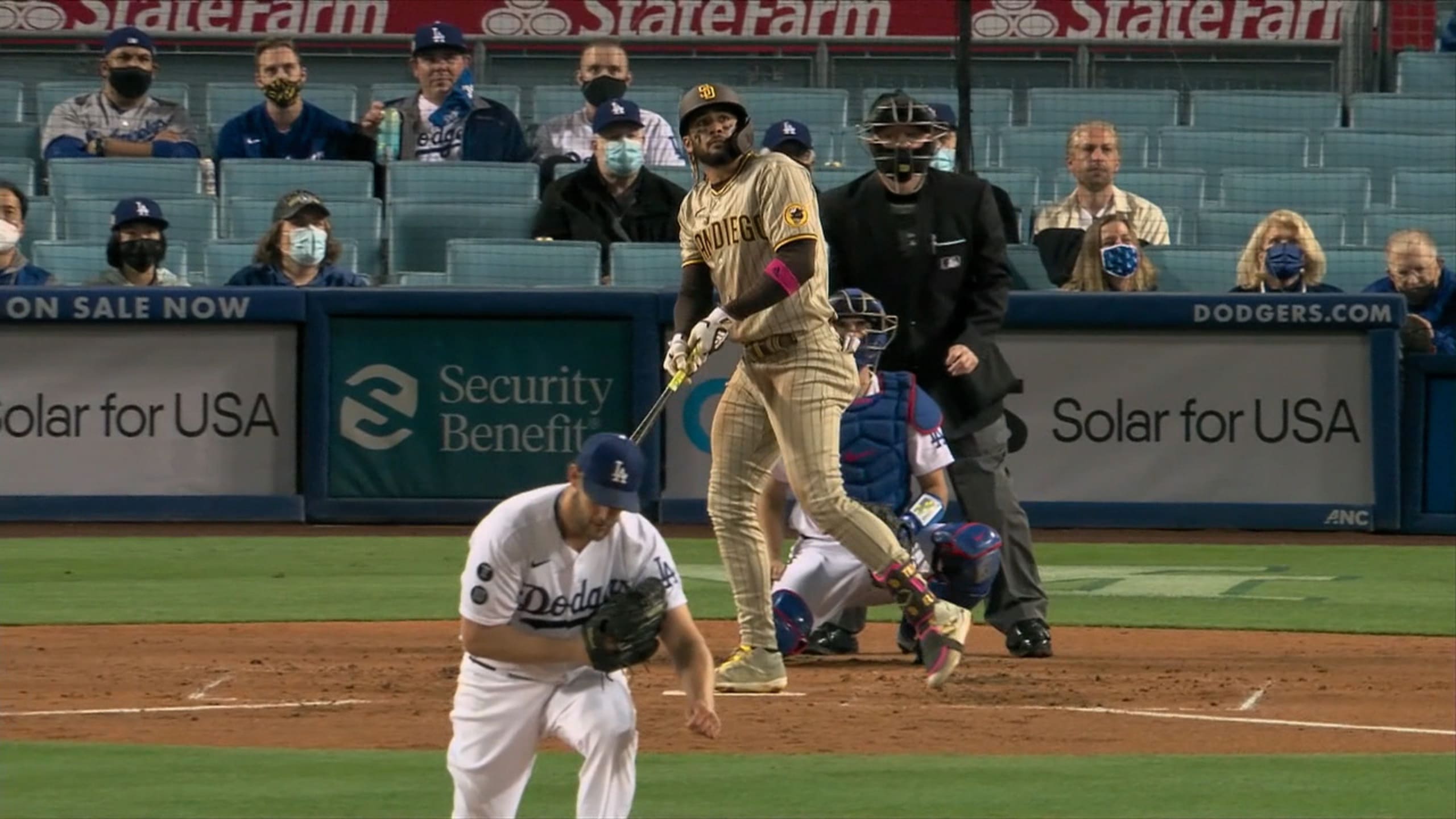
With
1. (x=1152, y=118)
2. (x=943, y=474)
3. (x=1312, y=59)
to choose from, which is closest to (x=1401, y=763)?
(x=943, y=474)

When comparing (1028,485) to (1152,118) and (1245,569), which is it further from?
(1152,118)

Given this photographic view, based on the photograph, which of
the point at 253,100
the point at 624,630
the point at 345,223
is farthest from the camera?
the point at 253,100

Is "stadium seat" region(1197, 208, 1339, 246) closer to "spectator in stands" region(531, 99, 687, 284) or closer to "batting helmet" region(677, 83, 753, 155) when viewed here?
"spectator in stands" region(531, 99, 687, 284)

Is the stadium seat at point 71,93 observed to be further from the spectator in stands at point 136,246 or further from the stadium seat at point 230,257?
the spectator in stands at point 136,246

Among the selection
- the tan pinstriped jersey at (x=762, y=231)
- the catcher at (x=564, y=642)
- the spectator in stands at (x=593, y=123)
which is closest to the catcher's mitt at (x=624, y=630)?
the catcher at (x=564, y=642)

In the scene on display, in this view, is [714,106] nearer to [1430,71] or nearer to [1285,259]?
[1285,259]

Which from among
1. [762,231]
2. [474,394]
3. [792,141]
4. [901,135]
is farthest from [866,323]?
[474,394]
